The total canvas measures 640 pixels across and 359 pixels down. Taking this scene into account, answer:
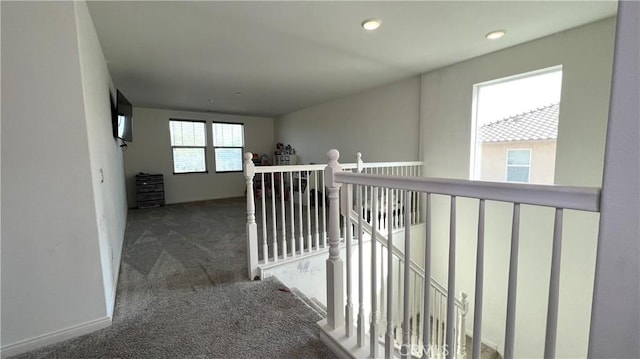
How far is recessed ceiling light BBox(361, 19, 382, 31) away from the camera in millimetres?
2277

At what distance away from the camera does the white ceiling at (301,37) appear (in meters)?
2.09

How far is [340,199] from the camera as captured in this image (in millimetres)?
1580

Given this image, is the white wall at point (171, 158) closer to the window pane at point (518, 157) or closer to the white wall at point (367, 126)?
the white wall at point (367, 126)

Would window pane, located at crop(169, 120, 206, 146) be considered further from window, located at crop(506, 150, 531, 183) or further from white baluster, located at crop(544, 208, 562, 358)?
white baluster, located at crop(544, 208, 562, 358)

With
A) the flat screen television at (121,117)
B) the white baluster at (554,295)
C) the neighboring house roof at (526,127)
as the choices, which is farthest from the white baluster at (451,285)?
the flat screen television at (121,117)

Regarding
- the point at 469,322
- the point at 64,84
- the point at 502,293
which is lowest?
the point at 469,322

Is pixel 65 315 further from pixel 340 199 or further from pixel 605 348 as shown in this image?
pixel 605 348

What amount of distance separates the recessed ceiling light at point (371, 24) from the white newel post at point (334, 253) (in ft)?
4.85

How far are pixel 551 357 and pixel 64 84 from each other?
2523mm

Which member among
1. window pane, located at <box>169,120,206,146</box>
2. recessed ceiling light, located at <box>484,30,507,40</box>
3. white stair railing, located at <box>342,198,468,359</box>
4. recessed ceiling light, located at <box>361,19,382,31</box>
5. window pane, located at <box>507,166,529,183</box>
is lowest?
white stair railing, located at <box>342,198,468,359</box>

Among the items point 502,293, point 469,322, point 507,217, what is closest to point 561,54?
point 507,217

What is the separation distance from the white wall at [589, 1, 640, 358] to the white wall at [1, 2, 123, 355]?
7.53 feet

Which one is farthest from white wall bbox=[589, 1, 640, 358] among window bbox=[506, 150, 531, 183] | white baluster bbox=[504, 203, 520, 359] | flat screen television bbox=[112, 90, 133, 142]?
flat screen television bbox=[112, 90, 133, 142]

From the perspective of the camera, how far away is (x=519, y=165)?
3.00 metres
